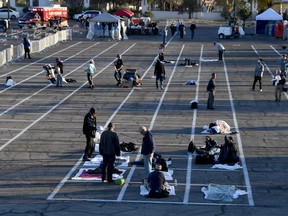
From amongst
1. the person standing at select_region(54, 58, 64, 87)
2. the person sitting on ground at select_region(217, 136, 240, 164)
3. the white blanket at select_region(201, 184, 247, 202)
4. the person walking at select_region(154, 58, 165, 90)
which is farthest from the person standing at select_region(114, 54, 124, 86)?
the white blanket at select_region(201, 184, 247, 202)

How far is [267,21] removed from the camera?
65188mm

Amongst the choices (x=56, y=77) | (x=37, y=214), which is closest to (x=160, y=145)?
(x=37, y=214)

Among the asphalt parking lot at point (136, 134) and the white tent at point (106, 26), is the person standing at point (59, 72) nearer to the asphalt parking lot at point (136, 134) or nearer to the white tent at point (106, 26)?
the asphalt parking lot at point (136, 134)

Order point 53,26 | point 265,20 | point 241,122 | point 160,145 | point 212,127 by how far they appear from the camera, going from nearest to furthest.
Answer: point 160,145 < point 212,127 < point 241,122 < point 265,20 < point 53,26

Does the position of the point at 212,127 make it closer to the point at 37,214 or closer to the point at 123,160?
the point at 123,160

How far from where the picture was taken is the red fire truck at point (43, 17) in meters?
73.3

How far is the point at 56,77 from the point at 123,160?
47.3 feet

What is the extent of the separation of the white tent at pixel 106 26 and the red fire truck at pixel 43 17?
12258 mm

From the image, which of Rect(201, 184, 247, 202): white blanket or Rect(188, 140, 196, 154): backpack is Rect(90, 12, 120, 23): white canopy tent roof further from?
Rect(201, 184, 247, 202): white blanket

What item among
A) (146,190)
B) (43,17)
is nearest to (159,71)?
(146,190)

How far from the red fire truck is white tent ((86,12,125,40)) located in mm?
12258

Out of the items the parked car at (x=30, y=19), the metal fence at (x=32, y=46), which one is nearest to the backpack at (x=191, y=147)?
the metal fence at (x=32, y=46)

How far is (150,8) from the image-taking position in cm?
11050

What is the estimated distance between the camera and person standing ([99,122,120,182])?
15328 millimetres
